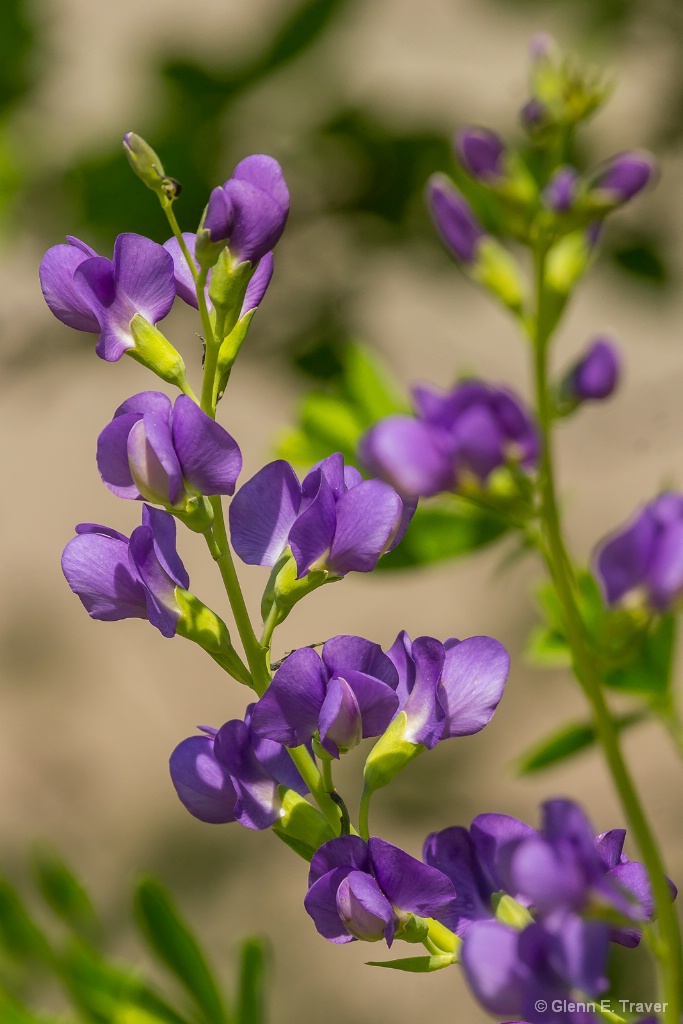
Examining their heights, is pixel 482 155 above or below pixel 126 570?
above

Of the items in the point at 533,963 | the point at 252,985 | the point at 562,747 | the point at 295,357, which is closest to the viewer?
the point at 533,963

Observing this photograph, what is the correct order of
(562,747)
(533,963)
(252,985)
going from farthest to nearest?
(562,747)
(252,985)
(533,963)

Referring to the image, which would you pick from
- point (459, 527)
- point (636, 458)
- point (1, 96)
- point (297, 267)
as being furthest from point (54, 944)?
point (636, 458)

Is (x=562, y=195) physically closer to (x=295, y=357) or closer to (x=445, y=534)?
(x=445, y=534)

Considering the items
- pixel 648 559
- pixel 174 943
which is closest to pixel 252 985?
pixel 174 943

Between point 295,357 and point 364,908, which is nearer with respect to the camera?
point 364,908

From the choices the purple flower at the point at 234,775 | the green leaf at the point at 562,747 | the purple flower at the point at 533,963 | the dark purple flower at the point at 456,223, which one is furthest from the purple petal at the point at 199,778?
the green leaf at the point at 562,747
